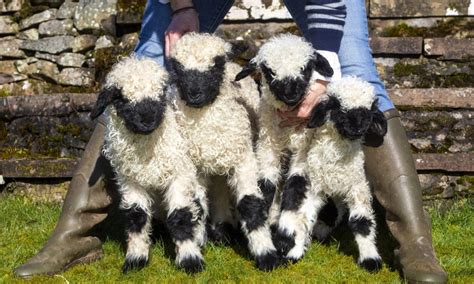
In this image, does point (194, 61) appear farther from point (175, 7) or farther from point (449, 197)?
point (449, 197)

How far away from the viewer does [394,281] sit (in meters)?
4.32

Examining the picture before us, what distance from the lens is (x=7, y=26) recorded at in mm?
7203

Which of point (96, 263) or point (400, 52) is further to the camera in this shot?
point (400, 52)

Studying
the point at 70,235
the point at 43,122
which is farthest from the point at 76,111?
the point at 70,235

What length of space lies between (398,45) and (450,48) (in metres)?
0.44

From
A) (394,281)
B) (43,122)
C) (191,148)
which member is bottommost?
(43,122)

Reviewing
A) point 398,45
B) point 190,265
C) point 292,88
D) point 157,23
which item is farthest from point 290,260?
point 398,45

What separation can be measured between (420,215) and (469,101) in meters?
1.68

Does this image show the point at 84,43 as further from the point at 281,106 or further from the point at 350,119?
the point at 350,119

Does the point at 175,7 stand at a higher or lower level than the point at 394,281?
higher

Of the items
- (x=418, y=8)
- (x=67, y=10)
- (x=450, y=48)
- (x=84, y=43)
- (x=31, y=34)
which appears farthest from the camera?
(x=31, y=34)

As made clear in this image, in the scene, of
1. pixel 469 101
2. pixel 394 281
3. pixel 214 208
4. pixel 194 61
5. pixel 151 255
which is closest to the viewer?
pixel 394 281

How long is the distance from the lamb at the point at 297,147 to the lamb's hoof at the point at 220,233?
16.7 inches

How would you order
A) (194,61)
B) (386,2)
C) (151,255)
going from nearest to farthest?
(194,61) < (151,255) < (386,2)
